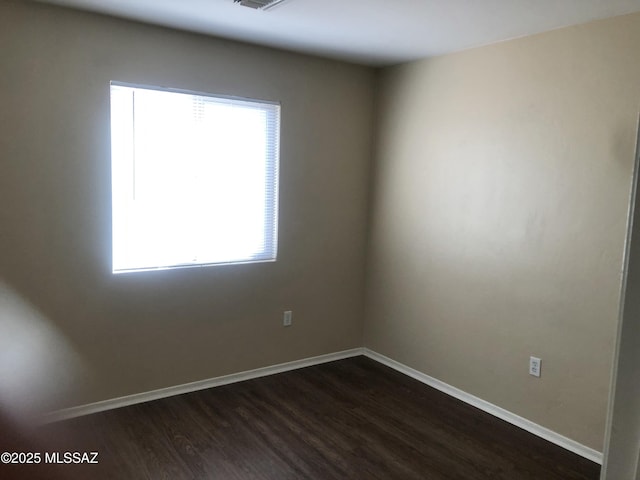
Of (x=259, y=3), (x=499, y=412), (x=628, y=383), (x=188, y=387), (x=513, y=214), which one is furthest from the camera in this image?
(x=188, y=387)

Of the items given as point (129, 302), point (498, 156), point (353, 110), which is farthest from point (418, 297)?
point (129, 302)

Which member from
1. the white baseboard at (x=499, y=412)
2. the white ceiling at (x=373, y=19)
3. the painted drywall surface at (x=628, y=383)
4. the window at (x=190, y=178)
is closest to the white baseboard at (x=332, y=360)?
the white baseboard at (x=499, y=412)

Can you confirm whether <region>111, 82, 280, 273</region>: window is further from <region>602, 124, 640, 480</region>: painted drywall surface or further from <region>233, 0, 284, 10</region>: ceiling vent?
<region>602, 124, 640, 480</region>: painted drywall surface

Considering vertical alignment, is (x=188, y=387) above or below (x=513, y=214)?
below

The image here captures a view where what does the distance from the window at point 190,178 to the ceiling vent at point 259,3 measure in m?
0.87

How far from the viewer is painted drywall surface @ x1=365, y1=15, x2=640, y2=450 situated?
2742mm

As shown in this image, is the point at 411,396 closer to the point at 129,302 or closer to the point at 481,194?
the point at 481,194

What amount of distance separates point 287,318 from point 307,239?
65 cm

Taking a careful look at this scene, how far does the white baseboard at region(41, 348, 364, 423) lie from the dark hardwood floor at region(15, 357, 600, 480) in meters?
0.06

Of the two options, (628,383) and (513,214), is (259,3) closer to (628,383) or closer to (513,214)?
(513,214)

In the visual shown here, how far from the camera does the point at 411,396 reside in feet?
11.8

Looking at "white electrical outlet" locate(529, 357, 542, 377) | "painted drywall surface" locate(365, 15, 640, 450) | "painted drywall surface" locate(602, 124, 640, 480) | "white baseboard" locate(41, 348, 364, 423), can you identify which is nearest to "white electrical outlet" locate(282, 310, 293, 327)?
"white baseboard" locate(41, 348, 364, 423)

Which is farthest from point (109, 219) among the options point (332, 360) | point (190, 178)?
point (332, 360)

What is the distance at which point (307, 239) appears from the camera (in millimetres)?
4000
